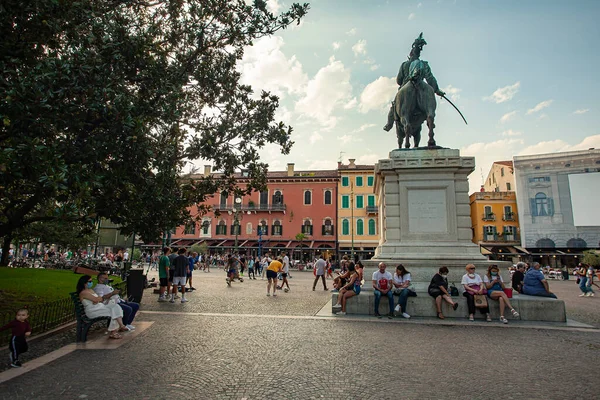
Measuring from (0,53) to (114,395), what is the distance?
6.11 m

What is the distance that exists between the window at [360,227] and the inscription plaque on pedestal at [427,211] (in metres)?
38.1

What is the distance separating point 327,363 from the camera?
16.2 feet

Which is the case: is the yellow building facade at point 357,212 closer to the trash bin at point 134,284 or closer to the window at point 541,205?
the window at point 541,205

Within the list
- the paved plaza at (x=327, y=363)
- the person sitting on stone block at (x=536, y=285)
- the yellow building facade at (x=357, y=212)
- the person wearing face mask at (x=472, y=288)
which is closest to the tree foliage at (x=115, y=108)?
the paved plaza at (x=327, y=363)

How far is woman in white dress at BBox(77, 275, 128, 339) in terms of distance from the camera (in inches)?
247

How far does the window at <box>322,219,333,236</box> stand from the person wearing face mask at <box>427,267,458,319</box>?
40131mm

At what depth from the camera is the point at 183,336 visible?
6.46 m

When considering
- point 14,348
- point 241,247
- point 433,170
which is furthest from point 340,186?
point 14,348

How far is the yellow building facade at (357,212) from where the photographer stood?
154 ft

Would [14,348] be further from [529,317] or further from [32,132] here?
[529,317]

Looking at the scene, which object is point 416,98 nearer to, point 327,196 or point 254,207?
point 327,196

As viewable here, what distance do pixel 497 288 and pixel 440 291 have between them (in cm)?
128

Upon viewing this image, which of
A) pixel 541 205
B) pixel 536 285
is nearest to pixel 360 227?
pixel 541 205

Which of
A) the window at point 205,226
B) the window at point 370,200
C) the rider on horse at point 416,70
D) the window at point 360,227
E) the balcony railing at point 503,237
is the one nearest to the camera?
the rider on horse at point 416,70
